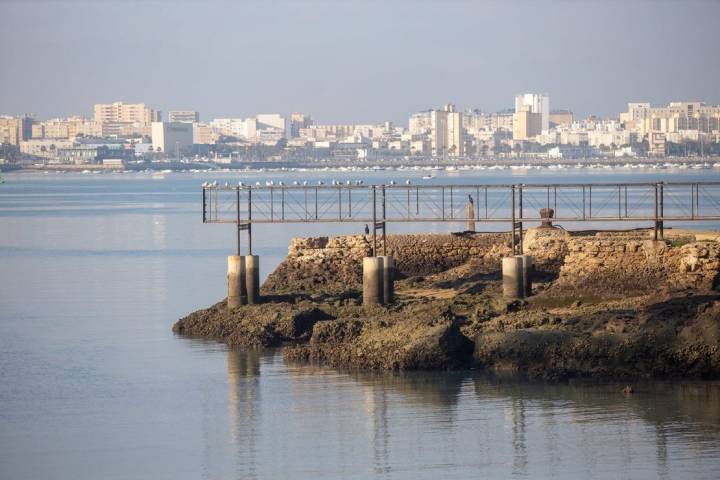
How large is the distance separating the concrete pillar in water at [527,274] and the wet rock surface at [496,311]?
30 centimetres

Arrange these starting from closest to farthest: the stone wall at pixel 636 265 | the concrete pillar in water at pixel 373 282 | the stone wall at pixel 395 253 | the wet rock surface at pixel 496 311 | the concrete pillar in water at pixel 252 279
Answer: the wet rock surface at pixel 496 311 < the stone wall at pixel 636 265 < the concrete pillar in water at pixel 373 282 < the concrete pillar in water at pixel 252 279 < the stone wall at pixel 395 253

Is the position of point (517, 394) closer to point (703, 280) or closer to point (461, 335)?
point (461, 335)

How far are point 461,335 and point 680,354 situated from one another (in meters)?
3.53

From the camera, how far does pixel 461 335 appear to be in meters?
22.7

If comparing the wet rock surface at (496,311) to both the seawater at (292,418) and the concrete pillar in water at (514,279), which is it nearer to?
the concrete pillar in water at (514,279)

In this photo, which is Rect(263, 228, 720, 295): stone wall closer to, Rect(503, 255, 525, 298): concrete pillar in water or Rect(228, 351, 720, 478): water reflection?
Rect(503, 255, 525, 298): concrete pillar in water

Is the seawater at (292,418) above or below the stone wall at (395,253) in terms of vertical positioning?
below

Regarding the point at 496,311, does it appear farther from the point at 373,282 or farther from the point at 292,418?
the point at 292,418

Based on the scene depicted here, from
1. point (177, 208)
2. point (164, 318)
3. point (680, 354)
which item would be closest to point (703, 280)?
point (680, 354)

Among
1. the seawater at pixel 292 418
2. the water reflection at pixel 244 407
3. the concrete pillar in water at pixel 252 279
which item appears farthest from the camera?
the concrete pillar in water at pixel 252 279

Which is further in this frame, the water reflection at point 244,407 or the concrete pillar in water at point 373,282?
the concrete pillar in water at point 373,282

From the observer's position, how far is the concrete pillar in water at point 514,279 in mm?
26250

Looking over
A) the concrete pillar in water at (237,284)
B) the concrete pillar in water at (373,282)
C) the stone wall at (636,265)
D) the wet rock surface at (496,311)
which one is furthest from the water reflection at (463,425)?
the stone wall at (636,265)

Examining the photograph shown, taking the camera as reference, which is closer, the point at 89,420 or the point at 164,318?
the point at 89,420
